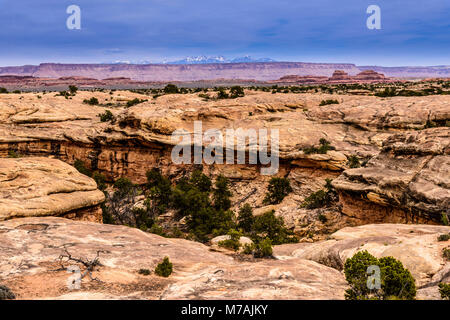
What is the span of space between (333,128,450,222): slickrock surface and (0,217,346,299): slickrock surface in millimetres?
8661

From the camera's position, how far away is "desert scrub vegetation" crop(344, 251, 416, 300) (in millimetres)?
7812

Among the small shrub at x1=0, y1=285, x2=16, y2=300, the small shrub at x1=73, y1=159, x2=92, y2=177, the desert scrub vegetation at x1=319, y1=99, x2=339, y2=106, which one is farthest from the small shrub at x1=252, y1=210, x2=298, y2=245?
the small shrub at x1=73, y1=159, x2=92, y2=177

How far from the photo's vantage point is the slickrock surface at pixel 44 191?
15.8 m

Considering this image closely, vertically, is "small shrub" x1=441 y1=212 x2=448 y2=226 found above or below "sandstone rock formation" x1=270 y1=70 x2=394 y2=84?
below

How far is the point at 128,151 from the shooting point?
1395 inches

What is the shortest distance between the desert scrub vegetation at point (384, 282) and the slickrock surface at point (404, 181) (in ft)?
31.8

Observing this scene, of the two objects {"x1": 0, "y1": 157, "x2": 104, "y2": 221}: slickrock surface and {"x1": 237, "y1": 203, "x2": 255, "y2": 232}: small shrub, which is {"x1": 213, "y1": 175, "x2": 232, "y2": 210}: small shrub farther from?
{"x1": 0, "y1": 157, "x2": 104, "y2": 221}: slickrock surface

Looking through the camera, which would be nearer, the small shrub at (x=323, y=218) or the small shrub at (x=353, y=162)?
the small shrub at (x=323, y=218)

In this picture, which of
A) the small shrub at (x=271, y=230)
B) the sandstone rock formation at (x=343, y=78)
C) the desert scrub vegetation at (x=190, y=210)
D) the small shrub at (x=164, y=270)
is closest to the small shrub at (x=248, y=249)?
the small shrub at (x=164, y=270)

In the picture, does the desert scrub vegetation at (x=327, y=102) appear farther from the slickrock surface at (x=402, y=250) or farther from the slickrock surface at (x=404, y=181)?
the slickrock surface at (x=402, y=250)

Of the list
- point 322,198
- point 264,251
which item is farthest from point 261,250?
point 322,198

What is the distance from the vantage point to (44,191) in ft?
56.7

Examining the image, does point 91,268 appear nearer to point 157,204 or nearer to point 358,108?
point 157,204
